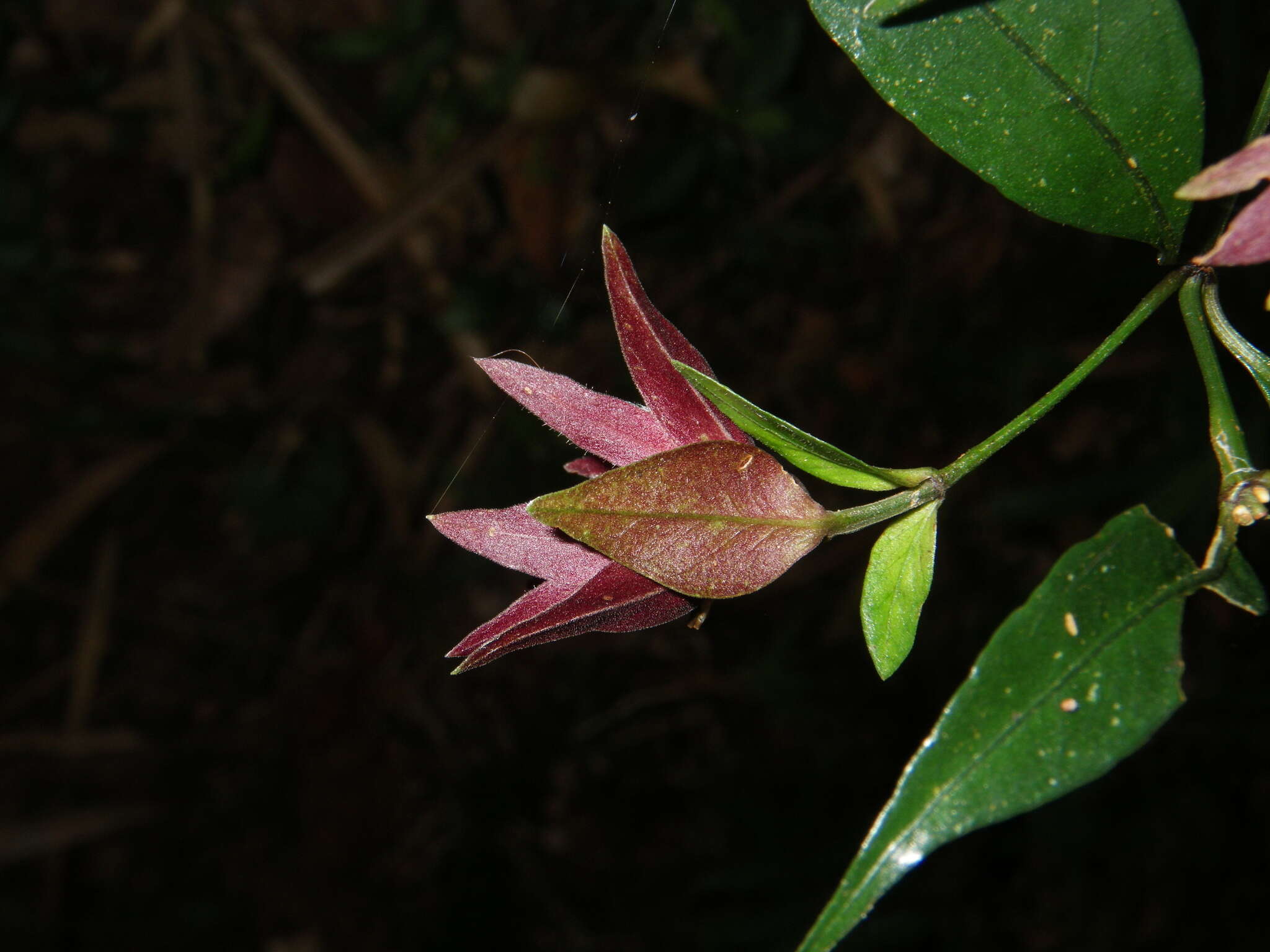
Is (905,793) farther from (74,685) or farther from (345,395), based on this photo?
(74,685)

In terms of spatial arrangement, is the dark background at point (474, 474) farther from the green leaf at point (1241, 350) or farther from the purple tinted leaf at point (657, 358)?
the purple tinted leaf at point (657, 358)

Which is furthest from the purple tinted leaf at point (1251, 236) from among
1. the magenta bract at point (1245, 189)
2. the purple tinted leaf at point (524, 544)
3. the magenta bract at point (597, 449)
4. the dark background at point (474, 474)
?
the dark background at point (474, 474)

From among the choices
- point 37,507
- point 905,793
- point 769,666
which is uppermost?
point 905,793

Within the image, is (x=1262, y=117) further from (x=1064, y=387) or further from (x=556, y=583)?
(x=556, y=583)


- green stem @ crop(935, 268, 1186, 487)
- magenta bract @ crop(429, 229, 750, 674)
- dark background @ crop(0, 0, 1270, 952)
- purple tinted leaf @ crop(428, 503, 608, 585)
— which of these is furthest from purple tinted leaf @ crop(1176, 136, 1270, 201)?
dark background @ crop(0, 0, 1270, 952)

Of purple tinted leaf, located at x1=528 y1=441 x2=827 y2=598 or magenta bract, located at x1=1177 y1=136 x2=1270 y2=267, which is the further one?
purple tinted leaf, located at x1=528 y1=441 x2=827 y2=598

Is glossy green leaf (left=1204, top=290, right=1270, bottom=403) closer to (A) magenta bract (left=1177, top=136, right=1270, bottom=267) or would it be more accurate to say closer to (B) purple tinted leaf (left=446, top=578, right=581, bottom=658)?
(A) magenta bract (left=1177, top=136, right=1270, bottom=267)

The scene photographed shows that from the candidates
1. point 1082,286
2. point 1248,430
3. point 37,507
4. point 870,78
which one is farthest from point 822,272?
point 37,507

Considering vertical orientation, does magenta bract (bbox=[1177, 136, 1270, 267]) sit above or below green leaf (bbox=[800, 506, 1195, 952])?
above
